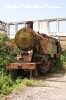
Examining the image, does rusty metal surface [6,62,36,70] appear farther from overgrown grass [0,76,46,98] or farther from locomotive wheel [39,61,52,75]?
locomotive wheel [39,61,52,75]

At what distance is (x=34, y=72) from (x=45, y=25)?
74.3ft

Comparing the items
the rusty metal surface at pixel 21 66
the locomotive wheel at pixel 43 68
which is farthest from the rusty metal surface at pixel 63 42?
the rusty metal surface at pixel 21 66

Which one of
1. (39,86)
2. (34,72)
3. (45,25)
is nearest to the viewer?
(39,86)

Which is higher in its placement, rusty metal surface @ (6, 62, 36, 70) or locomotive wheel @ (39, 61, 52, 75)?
rusty metal surface @ (6, 62, 36, 70)

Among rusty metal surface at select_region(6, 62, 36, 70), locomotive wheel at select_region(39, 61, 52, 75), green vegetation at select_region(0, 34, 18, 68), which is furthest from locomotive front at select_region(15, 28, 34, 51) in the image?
rusty metal surface at select_region(6, 62, 36, 70)

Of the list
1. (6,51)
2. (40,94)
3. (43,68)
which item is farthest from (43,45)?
(40,94)

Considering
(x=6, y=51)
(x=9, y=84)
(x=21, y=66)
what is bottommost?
(x=9, y=84)

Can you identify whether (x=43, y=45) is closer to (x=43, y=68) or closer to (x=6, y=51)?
(x=43, y=68)

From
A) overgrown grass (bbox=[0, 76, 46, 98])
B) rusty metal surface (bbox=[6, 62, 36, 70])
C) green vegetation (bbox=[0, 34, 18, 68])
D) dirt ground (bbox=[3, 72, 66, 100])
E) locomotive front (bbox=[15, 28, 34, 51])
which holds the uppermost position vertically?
locomotive front (bbox=[15, 28, 34, 51])

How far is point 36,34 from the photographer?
16859 mm

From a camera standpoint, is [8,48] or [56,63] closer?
[8,48]

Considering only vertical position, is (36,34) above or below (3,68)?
above

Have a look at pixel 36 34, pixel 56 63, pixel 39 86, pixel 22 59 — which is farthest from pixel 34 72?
pixel 56 63

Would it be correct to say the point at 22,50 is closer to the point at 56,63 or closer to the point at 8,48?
the point at 8,48
